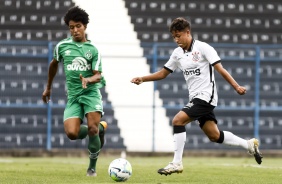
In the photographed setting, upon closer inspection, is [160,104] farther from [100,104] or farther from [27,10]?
[100,104]

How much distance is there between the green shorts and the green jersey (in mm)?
61

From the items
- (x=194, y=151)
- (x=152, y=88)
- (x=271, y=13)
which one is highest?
(x=271, y=13)

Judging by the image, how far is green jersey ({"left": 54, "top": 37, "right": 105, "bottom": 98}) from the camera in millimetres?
10359

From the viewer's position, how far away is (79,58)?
34.1ft

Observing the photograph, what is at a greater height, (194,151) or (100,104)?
(100,104)

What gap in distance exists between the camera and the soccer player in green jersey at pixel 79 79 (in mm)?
10320

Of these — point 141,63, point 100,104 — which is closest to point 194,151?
point 141,63

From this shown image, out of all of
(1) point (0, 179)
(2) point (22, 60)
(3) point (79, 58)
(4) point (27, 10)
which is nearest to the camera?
(1) point (0, 179)

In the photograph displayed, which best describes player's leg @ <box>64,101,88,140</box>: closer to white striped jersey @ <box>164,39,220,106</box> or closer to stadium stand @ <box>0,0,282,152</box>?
white striped jersey @ <box>164,39,220,106</box>

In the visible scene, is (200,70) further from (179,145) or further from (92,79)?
(92,79)

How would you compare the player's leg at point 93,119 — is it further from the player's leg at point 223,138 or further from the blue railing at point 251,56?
the blue railing at point 251,56

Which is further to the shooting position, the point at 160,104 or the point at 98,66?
the point at 160,104

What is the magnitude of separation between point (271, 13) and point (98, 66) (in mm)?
11536

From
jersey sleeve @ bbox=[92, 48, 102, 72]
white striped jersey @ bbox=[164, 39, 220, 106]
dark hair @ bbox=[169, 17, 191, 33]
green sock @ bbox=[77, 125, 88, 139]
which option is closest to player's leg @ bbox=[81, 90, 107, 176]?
green sock @ bbox=[77, 125, 88, 139]
